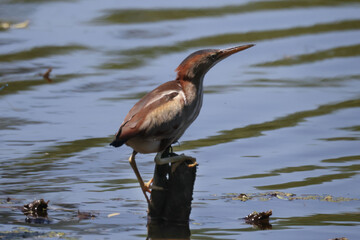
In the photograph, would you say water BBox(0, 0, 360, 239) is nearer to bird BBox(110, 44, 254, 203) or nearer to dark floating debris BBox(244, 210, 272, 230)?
dark floating debris BBox(244, 210, 272, 230)

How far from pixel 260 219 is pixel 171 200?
712 millimetres

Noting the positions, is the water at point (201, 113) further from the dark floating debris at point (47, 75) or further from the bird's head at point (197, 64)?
the bird's head at point (197, 64)

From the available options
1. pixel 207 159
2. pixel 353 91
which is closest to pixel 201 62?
pixel 207 159

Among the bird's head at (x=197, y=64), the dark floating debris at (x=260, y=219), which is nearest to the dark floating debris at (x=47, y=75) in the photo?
the bird's head at (x=197, y=64)

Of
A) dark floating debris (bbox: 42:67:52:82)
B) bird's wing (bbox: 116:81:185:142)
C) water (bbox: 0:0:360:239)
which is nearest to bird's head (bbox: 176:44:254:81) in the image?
bird's wing (bbox: 116:81:185:142)

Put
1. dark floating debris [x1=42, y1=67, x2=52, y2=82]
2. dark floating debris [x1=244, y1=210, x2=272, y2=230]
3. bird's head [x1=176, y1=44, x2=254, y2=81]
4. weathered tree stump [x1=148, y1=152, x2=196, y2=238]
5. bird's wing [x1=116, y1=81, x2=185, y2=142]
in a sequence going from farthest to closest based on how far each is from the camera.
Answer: dark floating debris [x1=42, y1=67, x2=52, y2=82] < dark floating debris [x1=244, y1=210, x2=272, y2=230] < bird's head [x1=176, y1=44, x2=254, y2=81] < weathered tree stump [x1=148, y1=152, x2=196, y2=238] < bird's wing [x1=116, y1=81, x2=185, y2=142]

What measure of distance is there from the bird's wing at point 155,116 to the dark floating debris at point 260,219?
3.31 feet

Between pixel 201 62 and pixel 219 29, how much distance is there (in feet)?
27.6

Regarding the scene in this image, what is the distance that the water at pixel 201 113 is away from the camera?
689 cm

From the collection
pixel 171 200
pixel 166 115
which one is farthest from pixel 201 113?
pixel 166 115

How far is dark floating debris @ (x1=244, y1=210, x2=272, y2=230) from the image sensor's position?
650cm

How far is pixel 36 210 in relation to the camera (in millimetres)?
6594

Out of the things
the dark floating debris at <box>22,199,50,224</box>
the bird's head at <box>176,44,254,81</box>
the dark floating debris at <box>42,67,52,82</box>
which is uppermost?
the dark floating debris at <box>42,67,52,82</box>

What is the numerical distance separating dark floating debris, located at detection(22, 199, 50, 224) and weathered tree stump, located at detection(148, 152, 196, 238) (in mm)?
821
